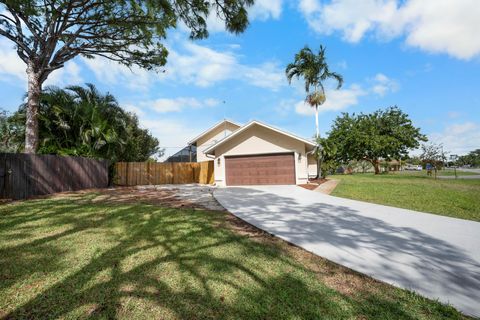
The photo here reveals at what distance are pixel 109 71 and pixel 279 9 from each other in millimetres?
8405

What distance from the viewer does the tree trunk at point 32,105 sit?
9586 millimetres

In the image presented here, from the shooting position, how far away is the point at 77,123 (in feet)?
46.9

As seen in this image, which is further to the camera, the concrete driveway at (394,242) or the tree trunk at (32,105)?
the tree trunk at (32,105)

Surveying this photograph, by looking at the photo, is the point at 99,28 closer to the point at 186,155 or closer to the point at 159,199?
the point at 159,199

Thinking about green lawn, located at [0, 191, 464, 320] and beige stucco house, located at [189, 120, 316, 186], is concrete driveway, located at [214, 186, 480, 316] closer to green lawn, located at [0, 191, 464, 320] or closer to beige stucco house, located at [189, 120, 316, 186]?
green lawn, located at [0, 191, 464, 320]

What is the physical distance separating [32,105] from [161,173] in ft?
31.5

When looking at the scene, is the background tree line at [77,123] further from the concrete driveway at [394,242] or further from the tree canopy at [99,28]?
the concrete driveway at [394,242]

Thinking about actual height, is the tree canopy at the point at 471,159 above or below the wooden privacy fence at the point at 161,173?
above

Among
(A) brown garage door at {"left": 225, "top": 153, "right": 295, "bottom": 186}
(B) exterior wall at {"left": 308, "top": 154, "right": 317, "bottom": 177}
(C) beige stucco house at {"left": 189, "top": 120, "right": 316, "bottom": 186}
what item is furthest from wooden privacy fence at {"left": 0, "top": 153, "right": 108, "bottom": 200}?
(B) exterior wall at {"left": 308, "top": 154, "right": 317, "bottom": 177}

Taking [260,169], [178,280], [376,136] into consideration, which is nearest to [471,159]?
[376,136]

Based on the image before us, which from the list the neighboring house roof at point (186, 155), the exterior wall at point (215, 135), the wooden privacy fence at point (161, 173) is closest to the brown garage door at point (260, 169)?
the wooden privacy fence at point (161, 173)

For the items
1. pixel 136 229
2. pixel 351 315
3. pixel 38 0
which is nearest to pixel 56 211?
pixel 136 229

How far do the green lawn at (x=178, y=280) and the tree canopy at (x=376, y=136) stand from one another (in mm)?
28895

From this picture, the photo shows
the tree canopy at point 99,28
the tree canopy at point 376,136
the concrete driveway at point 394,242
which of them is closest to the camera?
the concrete driveway at point 394,242
